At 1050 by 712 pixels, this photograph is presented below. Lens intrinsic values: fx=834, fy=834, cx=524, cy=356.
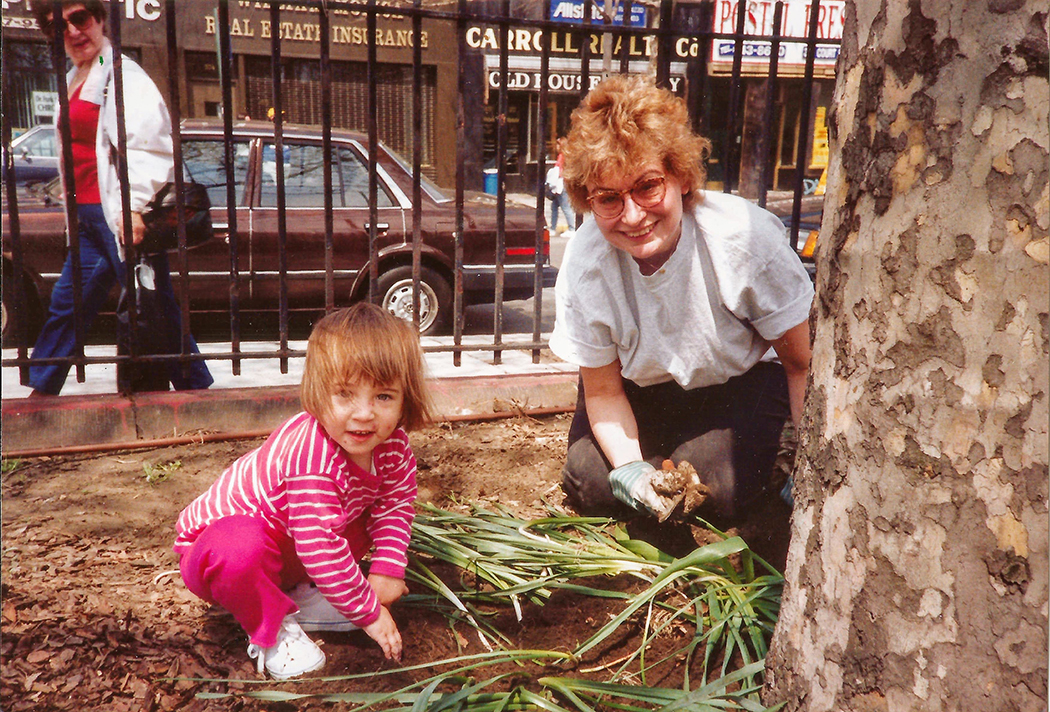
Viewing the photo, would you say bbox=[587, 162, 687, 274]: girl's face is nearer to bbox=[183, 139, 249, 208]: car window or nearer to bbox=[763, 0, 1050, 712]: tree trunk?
bbox=[763, 0, 1050, 712]: tree trunk

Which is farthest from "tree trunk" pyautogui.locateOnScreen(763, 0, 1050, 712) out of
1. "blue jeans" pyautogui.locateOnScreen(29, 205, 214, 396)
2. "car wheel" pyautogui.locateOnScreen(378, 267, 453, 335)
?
"car wheel" pyautogui.locateOnScreen(378, 267, 453, 335)

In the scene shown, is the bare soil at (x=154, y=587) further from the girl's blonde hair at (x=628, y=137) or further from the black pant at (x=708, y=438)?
the girl's blonde hair at (x=628, y=137)

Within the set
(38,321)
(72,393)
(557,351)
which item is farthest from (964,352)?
(38,321)

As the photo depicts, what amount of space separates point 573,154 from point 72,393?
2.51 metres

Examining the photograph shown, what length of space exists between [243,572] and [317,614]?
0.28m

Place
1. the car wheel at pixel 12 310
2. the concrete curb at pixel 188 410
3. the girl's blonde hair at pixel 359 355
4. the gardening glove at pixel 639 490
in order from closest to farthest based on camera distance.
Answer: the girl's blonde hair at pixel 359 355
the gardening glove at pixel 639 490
the concrete curb at pixel 188 410
the car wheel at pixel 12 310

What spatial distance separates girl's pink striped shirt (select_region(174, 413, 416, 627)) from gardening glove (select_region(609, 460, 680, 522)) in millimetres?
600

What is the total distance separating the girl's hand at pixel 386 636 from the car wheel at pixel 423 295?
445 cm

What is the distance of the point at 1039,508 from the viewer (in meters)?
1.24

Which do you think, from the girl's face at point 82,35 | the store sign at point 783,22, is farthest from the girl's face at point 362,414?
the store sign at point 783,22

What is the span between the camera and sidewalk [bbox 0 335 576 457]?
3.16 meters

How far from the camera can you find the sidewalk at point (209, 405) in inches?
124

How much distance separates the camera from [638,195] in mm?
2248

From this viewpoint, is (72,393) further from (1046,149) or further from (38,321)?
(1046,149)
